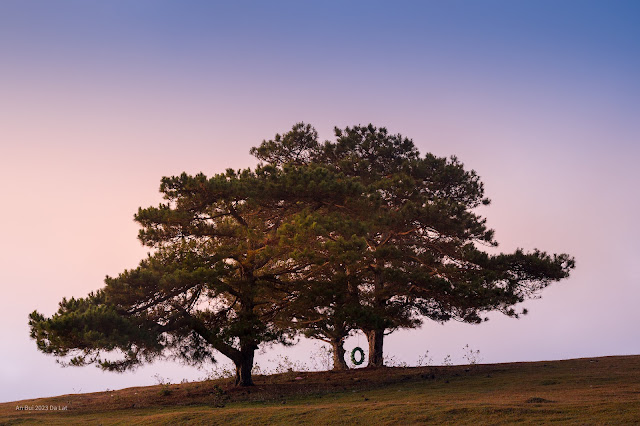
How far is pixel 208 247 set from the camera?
24.0 metres

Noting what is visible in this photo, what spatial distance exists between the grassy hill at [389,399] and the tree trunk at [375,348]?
1.56 meters

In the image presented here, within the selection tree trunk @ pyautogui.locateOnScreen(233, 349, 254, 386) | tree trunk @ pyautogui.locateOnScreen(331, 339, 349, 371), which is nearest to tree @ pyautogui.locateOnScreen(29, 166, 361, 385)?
tree trunk @ pyautogui.locateOnScreen(233, 349, 254, 386)

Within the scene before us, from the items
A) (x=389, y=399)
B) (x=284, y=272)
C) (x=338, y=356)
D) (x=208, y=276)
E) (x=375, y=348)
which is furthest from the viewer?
(x=338, y=356)

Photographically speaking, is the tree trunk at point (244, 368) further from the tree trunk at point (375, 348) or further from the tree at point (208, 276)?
the tree trunk at point (375, 348)

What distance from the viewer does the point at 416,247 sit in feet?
91.7

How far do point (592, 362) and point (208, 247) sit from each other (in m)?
17.5

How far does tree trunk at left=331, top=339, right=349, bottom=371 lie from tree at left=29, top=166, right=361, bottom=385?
4.15 m

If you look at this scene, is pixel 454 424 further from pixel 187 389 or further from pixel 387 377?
pixel 187 389

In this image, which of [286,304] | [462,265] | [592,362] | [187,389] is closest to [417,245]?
[462,265]

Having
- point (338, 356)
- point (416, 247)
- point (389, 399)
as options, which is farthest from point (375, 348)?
point (389, 399)

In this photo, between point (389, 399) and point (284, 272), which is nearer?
point (389, 399)

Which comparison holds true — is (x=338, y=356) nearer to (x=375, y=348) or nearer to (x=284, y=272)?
(x=375, y=348)

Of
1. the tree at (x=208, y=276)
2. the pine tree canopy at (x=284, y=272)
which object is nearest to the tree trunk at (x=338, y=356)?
the pine tree canopy at (x=284, y=272)

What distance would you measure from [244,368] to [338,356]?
591 cm
